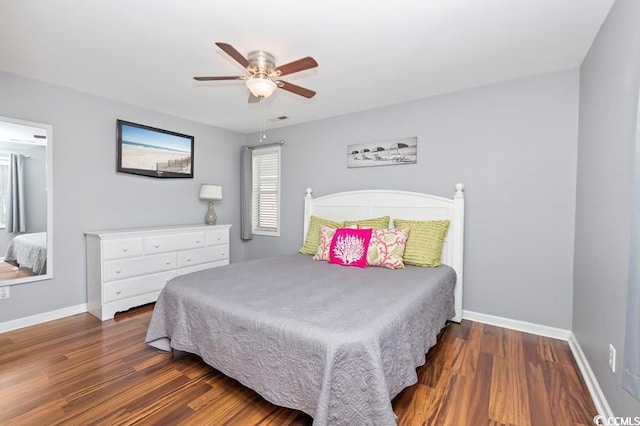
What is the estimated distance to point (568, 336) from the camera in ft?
8.09

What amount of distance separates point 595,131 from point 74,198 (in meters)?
4.52

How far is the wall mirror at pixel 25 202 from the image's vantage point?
2.60 m

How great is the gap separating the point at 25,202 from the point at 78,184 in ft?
1.49

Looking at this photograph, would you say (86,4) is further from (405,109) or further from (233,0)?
(405,109)

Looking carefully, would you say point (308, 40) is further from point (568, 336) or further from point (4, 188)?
point (568, 336)

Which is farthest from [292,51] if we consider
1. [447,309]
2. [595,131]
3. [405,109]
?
[447,309]

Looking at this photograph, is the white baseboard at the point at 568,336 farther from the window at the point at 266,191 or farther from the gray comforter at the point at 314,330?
the window at the point at 266,191

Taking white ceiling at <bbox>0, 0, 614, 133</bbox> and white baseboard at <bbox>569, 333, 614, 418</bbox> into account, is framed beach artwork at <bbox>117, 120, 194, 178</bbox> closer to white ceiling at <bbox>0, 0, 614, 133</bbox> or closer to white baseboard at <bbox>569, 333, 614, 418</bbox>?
white ceiling at <bbox>0, 0, 614, 133</bbox>

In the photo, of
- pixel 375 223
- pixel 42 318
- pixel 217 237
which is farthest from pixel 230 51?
pixel 42 318

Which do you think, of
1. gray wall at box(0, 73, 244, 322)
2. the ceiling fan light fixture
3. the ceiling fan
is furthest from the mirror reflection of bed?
the ceiling fan light fixture

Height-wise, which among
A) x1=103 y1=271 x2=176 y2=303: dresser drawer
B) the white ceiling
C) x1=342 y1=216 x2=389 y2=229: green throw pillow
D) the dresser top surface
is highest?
the white ceiling

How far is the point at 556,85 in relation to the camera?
251cm

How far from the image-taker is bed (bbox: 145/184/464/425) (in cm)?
130

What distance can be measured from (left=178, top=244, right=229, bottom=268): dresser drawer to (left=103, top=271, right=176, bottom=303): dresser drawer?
19 cm
